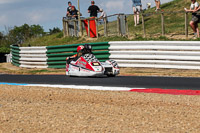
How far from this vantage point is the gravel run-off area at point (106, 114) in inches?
189

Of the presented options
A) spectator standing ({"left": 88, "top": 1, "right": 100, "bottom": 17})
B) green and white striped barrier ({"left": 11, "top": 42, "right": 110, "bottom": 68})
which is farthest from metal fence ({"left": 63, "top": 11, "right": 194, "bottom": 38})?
green and white striped barrier ({"left": 11, "top": 42, "right": 110, "bottom": 68})

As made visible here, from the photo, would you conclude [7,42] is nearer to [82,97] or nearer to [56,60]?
[56,60]

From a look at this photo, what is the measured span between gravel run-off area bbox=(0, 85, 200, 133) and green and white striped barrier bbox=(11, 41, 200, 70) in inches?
216

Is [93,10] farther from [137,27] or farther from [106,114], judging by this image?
[106,114]

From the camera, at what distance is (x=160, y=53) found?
13.1 meters

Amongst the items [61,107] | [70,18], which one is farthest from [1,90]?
[70,18]

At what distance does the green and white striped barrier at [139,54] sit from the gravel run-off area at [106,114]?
216 inches

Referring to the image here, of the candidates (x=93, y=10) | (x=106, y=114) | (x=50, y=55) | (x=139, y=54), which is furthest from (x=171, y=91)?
(x=93, y=10)

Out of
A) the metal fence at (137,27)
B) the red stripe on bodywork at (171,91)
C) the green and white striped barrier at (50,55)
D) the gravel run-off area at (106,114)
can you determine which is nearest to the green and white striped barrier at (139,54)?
the green and white striped barrier at (50,55)

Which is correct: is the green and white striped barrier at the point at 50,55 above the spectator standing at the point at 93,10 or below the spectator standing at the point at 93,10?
below

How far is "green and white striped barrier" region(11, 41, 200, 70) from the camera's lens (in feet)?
41.1

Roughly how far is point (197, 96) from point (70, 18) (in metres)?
15.1

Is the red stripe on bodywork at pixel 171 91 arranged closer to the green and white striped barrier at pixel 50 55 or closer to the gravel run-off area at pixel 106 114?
the gravel run-off area at pixel 106 114

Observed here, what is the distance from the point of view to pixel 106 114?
5.53 meters
